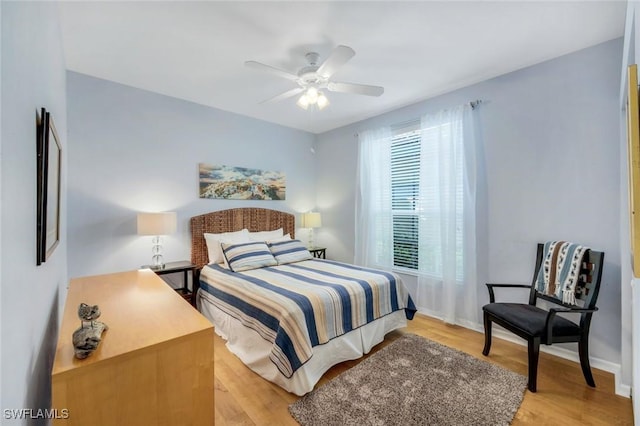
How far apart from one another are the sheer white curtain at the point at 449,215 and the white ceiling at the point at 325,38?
547 mm

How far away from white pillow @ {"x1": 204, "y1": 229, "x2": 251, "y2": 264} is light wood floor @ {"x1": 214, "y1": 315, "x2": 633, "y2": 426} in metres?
1.12

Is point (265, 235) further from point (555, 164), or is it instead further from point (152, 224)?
point (555, 164)

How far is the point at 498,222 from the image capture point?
282 cm

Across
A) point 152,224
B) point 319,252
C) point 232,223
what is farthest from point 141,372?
point 319,252

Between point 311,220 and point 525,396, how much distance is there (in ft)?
10.5

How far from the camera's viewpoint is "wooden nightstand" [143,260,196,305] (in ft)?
9.70

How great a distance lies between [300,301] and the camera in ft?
6.84

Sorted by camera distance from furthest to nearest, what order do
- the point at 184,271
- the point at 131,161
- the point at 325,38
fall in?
the point at 184,271, the point at 131,161, the point at 325,38

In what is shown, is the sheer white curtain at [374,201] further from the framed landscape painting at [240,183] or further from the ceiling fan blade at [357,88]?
the ceiling fan blade at [357,88]

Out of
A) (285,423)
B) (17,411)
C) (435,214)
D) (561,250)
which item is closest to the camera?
(17,411)

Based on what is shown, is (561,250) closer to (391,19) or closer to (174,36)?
(391,19)

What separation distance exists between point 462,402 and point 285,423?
3.89ft

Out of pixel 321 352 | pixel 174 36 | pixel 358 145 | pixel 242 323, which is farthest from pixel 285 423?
pixel 358 145

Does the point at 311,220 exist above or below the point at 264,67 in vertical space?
below
